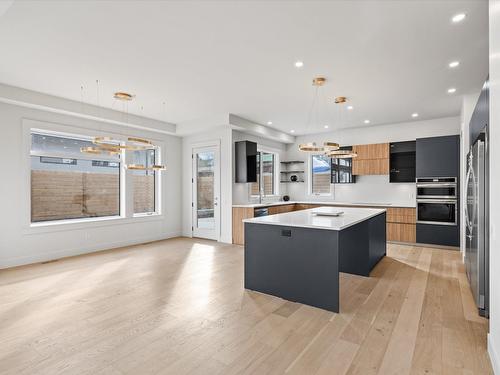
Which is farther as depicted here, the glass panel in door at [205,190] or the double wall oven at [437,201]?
the glass panel in door at [205,190]

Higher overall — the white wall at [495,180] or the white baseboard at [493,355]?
the white wall at [495,180]

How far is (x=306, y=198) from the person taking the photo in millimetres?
8500

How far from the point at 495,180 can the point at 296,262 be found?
1953 millimetres

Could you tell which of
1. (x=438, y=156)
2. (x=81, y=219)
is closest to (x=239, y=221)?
(x=81, y=219)

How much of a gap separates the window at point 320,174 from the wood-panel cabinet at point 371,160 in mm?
988

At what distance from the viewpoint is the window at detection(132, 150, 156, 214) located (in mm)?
6772

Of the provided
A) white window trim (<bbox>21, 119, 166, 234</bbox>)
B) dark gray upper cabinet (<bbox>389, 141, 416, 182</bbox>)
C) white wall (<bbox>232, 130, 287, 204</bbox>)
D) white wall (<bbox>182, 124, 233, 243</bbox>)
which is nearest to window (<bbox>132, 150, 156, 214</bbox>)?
white window trim (<bbox>21, 119, 166, 234</bbox>)

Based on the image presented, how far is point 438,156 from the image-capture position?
5.98m

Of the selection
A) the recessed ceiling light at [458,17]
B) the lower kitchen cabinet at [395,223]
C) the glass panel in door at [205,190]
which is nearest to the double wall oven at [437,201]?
the lower kitchen cabinet at [395,223]

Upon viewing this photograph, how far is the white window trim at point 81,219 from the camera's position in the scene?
489cm

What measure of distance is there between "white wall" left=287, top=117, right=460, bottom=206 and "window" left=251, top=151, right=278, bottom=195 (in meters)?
1.08

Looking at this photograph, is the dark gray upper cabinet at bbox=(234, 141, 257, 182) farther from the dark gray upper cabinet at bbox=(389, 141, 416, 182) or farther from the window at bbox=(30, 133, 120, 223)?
the dark gray upper cabinet at bbox=(389, 141, 416, 182)

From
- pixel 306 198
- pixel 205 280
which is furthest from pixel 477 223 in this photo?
pixel 306 198

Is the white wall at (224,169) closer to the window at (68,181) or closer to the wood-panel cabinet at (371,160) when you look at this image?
the window at (68,181)
